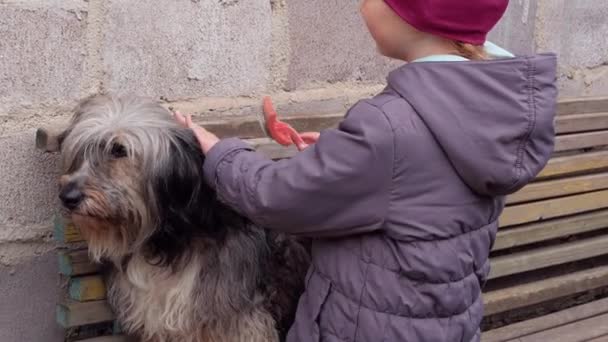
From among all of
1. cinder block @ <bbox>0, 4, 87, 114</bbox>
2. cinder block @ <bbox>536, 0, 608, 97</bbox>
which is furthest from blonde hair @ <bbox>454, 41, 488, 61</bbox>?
cinder block @ <bbox>536, 0, 608, 97</bbox>

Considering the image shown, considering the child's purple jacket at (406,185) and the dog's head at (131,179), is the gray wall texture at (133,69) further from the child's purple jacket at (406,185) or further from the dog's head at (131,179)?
the child's purple jacket at (406,185)

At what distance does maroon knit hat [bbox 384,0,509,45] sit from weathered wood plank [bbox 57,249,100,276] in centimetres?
110

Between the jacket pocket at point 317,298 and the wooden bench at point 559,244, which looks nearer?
the jacket pocket at point 317,298

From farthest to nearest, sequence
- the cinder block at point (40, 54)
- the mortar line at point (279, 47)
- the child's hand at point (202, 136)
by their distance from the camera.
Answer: the mortar line at point (279, 47) → the cinder block at point (40, 54) → the child's hand at point (202, 136)

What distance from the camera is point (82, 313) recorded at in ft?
8.66

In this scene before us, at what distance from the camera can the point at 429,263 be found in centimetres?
228

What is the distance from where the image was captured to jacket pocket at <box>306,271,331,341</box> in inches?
93.8

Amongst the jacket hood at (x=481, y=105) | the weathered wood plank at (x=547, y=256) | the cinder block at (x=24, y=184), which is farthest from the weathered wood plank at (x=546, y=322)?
the cinder block at (x=24, y=184)

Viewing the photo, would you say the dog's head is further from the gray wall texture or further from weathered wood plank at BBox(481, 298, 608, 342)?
weathered wood plank at BBox(481, 298, 608, 342)

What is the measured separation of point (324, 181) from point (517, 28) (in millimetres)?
1925

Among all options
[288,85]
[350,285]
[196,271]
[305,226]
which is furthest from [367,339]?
[288,85]

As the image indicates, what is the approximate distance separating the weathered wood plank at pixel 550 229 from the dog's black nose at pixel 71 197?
169cm

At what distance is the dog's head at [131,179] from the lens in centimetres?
229

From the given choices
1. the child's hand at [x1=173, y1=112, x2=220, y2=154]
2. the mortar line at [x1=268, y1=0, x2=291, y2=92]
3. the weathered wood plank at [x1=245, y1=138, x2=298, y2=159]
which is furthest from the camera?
the mortar line at [x1=268, y1=0, x2=291, y2=92]
